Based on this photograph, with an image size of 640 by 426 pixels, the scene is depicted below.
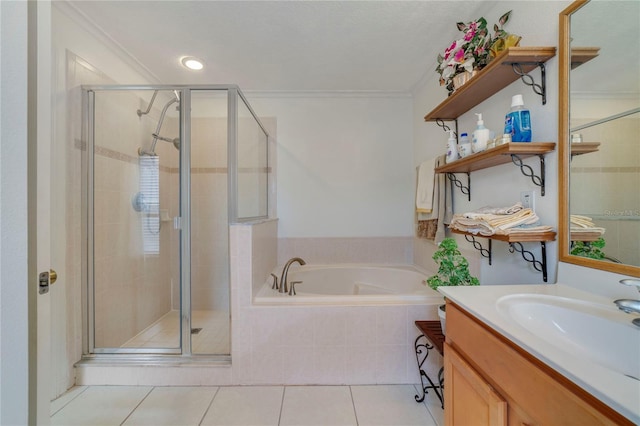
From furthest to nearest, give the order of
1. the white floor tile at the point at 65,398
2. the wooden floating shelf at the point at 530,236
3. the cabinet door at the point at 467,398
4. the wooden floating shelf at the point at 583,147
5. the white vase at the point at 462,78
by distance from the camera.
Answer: the white floor tile at the point at 65,398, the white vase at the point at 462,78, the wooden floating shelf at the point at 530,236, the wooden floating shelf at the point at 583,147, the cabinet door at the point at 467,398

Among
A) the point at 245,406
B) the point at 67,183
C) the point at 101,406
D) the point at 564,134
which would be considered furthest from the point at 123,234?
the point at 564,134

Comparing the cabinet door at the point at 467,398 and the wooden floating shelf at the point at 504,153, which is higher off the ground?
the wooden floating shelf at the point at 504,153

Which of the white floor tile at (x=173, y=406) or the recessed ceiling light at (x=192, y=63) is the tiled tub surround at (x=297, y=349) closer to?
the white floor tile at (x=173, y=406)

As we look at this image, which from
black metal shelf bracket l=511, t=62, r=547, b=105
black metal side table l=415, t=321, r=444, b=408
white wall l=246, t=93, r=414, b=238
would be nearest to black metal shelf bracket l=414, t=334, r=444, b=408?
black metal side table l=415, t=321, r=444, b=408

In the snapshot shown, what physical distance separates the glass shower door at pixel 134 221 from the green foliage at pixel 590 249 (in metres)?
2.05

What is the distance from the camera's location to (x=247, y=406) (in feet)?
4.68

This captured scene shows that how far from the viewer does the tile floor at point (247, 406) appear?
1.33 metres

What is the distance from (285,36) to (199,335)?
6.88ft

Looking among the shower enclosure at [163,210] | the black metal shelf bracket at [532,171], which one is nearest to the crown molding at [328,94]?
the shower enclosure at [163,210]

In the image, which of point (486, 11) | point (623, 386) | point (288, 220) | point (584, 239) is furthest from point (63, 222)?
point (486, 11)

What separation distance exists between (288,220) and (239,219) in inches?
36.7

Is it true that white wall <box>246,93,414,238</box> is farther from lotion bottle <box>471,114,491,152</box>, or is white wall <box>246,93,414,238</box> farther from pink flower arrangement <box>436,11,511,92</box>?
lotion bottle <box>471,114,491,152</box>

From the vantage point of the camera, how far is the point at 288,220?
262 centimetres

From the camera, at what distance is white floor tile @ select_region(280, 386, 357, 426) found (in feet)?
4.36
